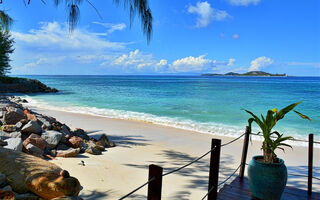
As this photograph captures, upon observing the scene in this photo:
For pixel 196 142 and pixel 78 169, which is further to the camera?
pixel 196 142

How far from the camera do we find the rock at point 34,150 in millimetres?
4555

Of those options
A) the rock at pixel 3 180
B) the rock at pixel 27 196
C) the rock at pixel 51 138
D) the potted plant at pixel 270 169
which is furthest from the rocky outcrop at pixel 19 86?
the potted plant at pixel 270 169

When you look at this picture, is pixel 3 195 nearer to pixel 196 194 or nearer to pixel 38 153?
pixel 38 153

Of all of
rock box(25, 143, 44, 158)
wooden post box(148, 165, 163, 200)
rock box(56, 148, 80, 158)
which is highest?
wooden post box(148, 165, 163, 200)

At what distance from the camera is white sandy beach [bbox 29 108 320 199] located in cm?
406

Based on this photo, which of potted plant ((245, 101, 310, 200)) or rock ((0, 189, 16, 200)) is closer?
rock ((0, 189, 16, 200))

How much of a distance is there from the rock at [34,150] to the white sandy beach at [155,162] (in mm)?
383

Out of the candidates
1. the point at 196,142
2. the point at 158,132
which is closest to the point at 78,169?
the point at 196,142

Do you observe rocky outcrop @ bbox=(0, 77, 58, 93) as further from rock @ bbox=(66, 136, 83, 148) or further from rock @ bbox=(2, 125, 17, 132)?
rock @ bbox=(66, 136, 83, 148)

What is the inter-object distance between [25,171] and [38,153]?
5.38 feet

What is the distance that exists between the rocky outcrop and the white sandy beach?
28673mm

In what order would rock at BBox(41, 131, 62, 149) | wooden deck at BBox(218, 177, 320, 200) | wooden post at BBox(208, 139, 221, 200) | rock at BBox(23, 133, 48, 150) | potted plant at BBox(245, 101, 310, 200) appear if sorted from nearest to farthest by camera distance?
1. wooden post at BBox(208, 139, 221, 200)
2. potted plant at BBox(245, 101, 310, 200)
3. wooden deck at BBox(218, 177, 320, 200)
4. rock at BBox(23, 133, 48, 150)
5. rock at BBox(41, 131, 62, 149)

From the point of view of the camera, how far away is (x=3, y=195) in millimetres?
2502

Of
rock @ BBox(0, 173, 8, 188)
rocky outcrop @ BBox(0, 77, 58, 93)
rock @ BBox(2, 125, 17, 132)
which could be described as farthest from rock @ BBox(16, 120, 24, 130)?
rocky outcrop @ BBox(0, 77, 58, 93)
